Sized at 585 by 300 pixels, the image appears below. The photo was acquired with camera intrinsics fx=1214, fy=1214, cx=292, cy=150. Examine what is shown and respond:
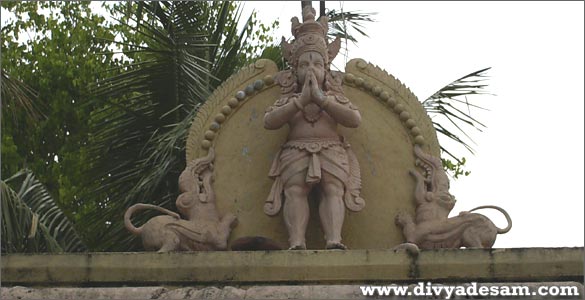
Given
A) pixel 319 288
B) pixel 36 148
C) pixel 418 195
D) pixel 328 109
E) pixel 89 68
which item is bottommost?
pixel 319 288

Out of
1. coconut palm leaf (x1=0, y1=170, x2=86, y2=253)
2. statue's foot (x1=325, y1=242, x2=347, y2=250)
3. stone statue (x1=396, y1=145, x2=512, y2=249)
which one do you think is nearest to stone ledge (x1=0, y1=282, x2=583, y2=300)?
statue's foot (x1=325, y1=242, x2=347, y2=250)

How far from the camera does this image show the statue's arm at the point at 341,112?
8.42 metres

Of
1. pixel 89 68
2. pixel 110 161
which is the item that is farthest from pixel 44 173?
pixel 110 161

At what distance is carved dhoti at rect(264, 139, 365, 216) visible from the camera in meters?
8.34

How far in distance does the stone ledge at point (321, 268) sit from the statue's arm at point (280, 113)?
1.26m

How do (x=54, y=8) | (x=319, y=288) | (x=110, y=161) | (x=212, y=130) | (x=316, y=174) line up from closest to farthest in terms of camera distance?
(x=319, y=288) → (x=316, y=174) → (x=212, y=130) → (x=110, y=161) → (x=54, y=8)

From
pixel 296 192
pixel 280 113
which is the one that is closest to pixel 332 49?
pixel 280 113

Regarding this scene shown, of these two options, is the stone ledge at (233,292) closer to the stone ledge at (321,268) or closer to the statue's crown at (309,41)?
the stone ledge at (321,268)

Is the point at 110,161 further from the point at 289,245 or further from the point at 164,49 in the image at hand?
the point at 289,245

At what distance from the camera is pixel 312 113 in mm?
8523

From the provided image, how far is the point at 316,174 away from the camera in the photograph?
8.27m

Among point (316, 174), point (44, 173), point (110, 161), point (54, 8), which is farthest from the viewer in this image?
point (54, 8)

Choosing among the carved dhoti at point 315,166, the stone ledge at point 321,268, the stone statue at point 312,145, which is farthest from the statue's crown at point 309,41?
the stone ledge at point 321,268

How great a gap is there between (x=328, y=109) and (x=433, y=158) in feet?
3.00
